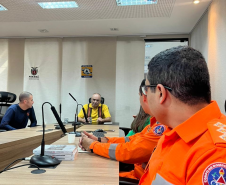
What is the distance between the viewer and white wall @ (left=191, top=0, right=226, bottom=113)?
2.48 meters

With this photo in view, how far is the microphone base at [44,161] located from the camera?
3.26 ft

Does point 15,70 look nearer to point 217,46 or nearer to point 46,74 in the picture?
point 46,74

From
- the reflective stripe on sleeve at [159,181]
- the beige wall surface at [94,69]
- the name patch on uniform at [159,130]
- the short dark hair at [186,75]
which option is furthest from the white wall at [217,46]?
the reflective stripe on sleeve at [159,181]

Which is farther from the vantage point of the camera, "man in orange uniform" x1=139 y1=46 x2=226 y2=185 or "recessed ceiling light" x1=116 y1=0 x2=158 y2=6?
"recessed ceiling light" x1=116 y1=0 x2=158 y2=6

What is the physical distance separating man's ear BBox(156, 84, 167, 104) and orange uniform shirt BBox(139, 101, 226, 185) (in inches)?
4.4

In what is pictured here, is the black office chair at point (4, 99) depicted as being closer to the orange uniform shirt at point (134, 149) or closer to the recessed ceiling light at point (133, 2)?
the recessed ceiling light at point (133, 2)

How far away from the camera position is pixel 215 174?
47cm

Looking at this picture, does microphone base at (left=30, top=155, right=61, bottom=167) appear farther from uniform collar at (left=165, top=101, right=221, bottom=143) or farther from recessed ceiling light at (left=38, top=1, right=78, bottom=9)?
recessed ceiling light at (left=38, top=1, right=78, bottom=9)

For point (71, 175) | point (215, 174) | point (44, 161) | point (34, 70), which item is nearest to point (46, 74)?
point (34, 70)

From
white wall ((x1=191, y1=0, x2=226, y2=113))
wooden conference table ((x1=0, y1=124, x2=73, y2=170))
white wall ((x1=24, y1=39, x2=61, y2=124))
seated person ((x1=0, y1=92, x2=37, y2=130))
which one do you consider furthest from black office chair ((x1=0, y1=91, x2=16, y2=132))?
white wall ((x1=191, y1=0, x2=226, y2=113))

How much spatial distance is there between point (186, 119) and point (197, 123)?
5 centimetres

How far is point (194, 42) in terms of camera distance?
161 inches

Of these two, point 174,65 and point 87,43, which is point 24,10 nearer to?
point 87,43

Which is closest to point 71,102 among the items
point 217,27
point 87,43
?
point 87,43
